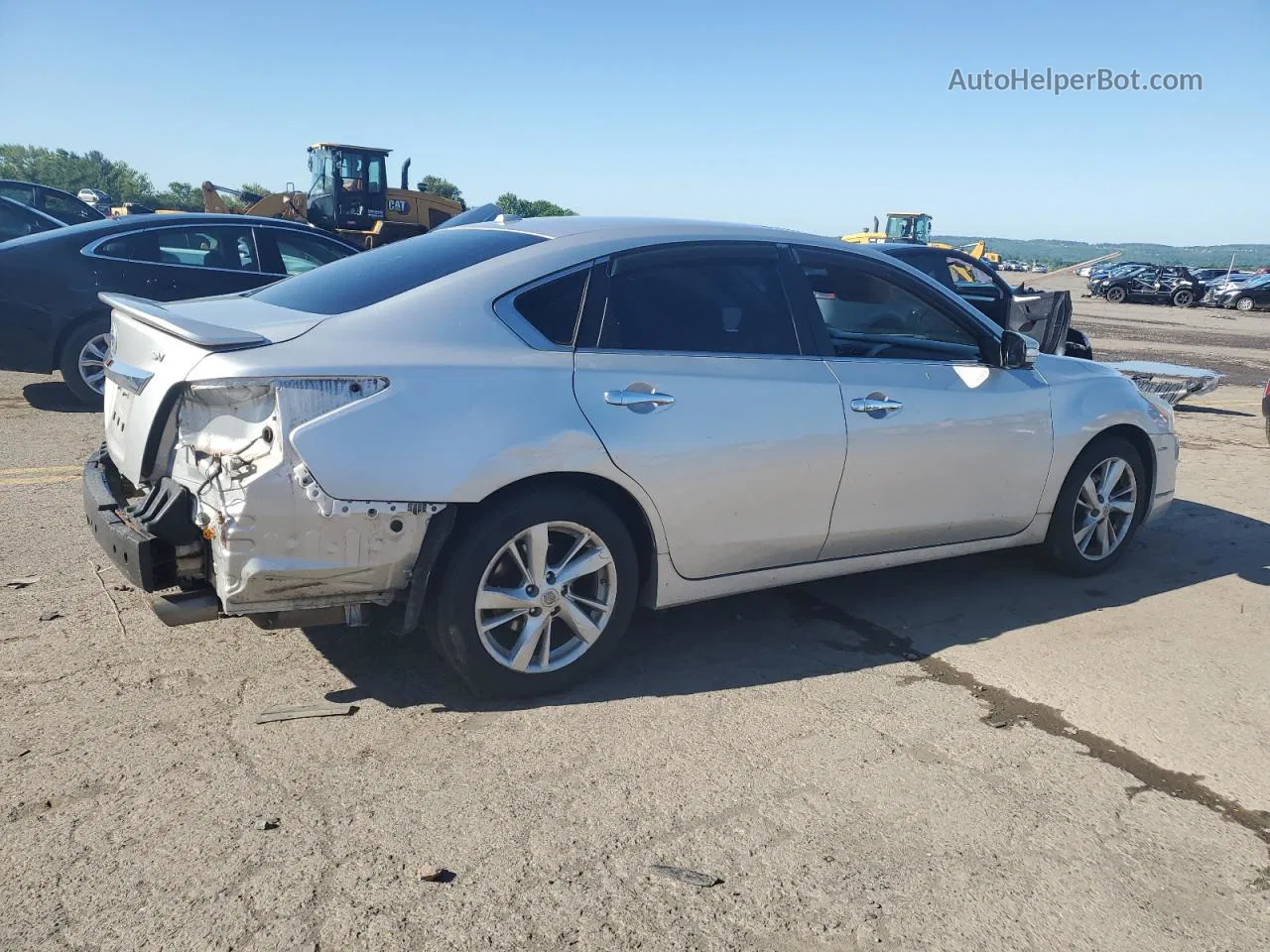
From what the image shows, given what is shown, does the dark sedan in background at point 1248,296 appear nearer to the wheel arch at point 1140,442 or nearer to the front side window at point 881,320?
the wheel arch at point 1140,442

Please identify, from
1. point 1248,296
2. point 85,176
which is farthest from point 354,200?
point 85,176

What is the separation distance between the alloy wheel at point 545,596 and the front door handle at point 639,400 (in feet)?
1.54

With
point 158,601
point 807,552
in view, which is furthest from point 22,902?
point 807,552

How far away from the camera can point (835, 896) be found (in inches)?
103

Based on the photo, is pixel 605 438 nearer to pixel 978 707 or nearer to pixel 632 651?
pixel 632 651

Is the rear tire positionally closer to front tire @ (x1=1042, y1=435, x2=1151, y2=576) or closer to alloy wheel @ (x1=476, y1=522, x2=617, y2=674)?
alloy wheel @ (x1=476, y1=522, x2=617, y2=674)

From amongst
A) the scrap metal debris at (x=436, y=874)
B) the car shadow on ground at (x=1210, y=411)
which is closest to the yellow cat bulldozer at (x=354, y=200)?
the car shadow on ground at (x=1210, y=411)

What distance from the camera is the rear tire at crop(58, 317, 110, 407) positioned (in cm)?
829

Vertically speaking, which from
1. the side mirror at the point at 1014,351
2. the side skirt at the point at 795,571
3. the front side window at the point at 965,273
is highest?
the front side window at the point at 965,273

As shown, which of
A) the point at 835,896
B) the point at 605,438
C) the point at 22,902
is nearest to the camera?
the point at 22,902

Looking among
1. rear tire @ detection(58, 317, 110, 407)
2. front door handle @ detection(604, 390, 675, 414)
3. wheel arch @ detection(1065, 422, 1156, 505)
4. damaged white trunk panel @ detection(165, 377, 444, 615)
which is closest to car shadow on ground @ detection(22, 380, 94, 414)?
rear tire @ detection(58, 317, 110, 407)

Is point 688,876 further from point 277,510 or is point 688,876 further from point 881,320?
point 881,320

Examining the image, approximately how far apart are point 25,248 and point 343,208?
18.4 metres

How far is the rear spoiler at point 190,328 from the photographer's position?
3252 mm
